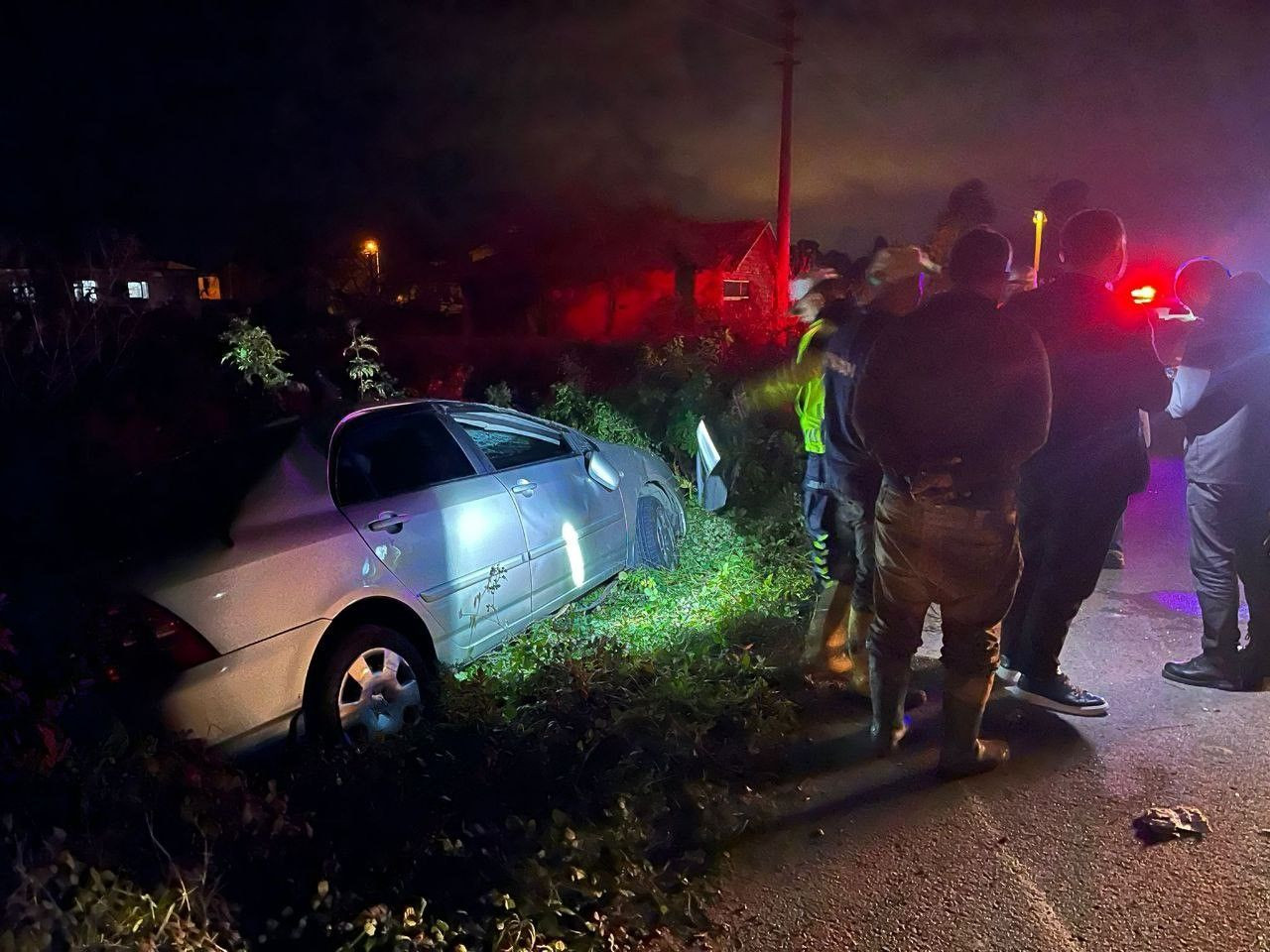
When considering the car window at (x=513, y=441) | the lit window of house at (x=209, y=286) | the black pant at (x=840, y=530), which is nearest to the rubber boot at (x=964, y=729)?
the black pant at (x=840, y=530)

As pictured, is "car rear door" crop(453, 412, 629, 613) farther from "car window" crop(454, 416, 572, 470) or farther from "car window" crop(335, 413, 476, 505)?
"car window" crop(335, 413, 476, 505)

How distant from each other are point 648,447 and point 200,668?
4.05 metres

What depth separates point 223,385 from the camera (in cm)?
962

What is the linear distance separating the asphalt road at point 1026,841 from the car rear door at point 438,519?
5.07 ft

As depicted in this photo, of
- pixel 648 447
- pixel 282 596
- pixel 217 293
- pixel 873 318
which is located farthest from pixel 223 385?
pixel 217 293

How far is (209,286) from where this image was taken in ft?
156

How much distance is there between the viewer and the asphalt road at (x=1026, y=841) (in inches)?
108

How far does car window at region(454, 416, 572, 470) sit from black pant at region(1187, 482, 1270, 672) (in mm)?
3208

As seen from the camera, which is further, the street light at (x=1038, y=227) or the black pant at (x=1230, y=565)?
the street light at (x=1038, y=227)

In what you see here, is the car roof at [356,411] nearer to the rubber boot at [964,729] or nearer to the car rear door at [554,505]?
the car rear door at [554,505]

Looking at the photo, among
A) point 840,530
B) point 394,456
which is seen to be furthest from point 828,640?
point 394,456

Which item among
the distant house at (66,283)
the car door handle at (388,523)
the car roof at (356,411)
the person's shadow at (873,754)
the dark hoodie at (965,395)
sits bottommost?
the person's shadow at (873,754)

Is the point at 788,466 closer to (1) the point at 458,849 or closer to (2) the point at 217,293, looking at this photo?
(1) the point at 458,849

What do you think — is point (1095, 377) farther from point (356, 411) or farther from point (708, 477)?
point (356, 411)
